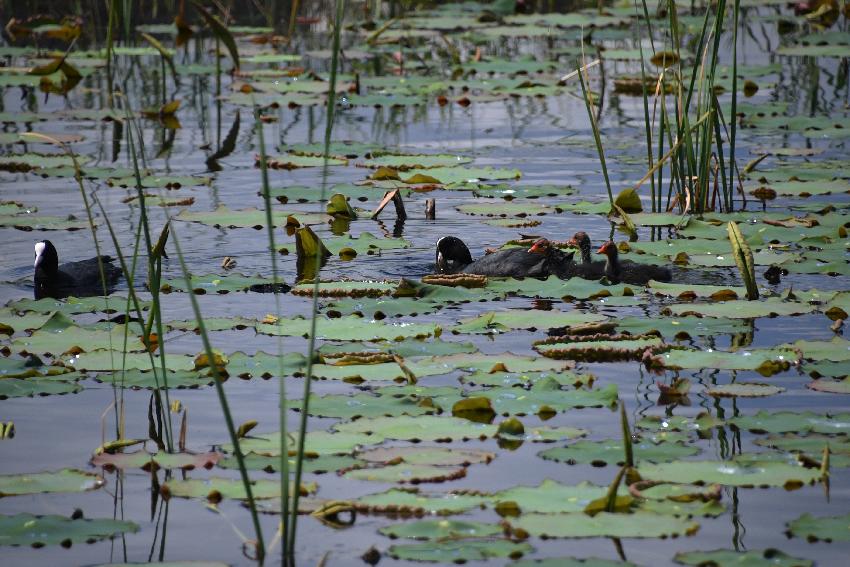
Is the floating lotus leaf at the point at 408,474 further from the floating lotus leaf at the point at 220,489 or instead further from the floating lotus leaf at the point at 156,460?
the floating lotus leaf at the point at 156,460

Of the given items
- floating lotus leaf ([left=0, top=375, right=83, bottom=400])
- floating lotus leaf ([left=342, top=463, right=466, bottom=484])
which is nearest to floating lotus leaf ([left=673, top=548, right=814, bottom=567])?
floating lotus leaf ([left=342, top=463, right=466, bottom=484])

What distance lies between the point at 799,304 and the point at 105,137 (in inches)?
328

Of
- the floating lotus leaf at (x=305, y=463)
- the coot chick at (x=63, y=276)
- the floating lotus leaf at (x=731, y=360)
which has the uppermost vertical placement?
the floating lotus leaf at (x=731, y=360)

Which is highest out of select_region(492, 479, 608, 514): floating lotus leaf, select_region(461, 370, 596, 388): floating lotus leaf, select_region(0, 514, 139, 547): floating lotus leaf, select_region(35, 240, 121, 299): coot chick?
select_region(492, 479, 608, 514): floating lotus leaf

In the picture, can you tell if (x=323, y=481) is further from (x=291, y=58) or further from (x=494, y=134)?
(x=291, y=58)

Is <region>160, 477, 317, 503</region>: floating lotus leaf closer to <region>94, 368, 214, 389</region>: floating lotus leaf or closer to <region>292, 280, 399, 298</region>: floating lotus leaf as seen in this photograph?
<region>94, 368, 214, 389</region>: floating lotus leaf

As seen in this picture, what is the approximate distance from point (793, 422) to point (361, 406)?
1.68m

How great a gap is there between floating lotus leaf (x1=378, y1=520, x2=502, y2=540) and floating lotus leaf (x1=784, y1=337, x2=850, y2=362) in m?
2.45

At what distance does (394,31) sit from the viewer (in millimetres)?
20312

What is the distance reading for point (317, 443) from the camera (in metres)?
4.96

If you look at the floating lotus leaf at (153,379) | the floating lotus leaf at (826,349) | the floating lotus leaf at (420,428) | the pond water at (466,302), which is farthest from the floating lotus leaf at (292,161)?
the floating lotus leaf at (420,428)

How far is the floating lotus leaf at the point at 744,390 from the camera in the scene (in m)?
5.62

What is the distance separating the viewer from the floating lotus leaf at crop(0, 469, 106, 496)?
459cm

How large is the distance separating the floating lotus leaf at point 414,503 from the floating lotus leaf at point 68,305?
3059 mm
